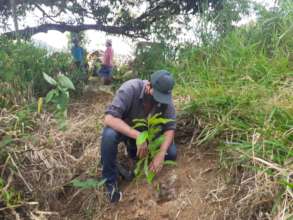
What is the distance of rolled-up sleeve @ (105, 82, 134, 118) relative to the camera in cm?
293

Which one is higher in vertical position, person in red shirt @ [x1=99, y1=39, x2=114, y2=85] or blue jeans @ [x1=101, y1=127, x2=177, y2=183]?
person in red shirt @ [x1=99, y1=39, x2=114, y2=85]

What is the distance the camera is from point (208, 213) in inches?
102

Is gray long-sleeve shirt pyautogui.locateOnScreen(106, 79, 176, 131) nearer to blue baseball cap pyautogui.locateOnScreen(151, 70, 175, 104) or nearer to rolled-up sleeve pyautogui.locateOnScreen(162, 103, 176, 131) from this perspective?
rolled-up sleeve pyautogui.locateOnScreen(162, 103, 176, 131)

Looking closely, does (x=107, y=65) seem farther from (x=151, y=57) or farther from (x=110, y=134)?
(x=110, y=134)

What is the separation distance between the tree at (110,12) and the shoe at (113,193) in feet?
10.6

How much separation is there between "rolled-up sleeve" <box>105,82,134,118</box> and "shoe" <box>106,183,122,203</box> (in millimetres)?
507

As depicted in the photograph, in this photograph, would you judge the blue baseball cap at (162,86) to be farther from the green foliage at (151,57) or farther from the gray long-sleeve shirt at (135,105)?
the green foliage at (151,57)

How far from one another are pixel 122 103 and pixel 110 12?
3.33 metres

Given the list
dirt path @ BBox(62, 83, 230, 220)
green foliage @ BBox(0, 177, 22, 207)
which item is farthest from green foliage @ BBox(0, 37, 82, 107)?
dirt path @ BBox(62, 83, 230, 220)

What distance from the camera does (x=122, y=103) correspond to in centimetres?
295

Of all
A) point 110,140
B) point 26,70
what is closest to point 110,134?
point 110,140

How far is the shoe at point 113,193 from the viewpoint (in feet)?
9.60

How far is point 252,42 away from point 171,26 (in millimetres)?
1594

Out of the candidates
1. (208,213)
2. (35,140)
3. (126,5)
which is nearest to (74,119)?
(35,140)
